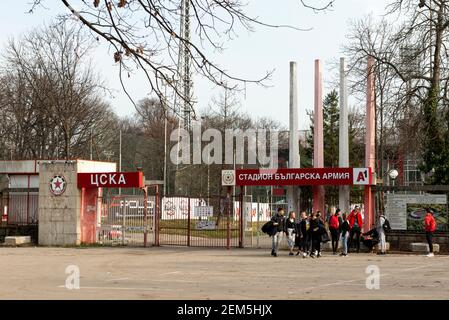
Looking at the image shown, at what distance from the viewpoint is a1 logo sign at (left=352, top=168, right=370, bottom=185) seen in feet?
95.1

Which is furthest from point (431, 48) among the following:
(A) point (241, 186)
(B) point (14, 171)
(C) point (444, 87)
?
(B) point (14, 171)

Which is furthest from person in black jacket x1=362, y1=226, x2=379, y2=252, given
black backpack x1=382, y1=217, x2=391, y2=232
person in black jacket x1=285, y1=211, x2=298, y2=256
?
person in black jacket x1=285, y1=211, x2=298, y2=256

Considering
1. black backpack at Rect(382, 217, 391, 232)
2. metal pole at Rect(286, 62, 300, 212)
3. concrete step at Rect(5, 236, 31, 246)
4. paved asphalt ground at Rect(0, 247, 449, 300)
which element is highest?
metal pole at Rect(286, 62, 300, 212)

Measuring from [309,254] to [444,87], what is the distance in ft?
42.4

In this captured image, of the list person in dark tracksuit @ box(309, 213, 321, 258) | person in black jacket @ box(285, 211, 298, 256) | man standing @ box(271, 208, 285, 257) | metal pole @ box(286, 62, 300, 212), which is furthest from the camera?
metal pole @ box(286, 62, 300, 212)

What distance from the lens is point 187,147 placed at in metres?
53.9

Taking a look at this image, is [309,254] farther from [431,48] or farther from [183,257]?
[431,48]

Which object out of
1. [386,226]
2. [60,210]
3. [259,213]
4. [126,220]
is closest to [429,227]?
[386,226]

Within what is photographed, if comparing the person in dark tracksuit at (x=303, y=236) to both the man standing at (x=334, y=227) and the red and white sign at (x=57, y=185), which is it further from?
the red and white sign at (x=57, y=185)

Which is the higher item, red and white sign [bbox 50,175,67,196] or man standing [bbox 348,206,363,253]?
red and white sign [bbox 50,175,67,196]

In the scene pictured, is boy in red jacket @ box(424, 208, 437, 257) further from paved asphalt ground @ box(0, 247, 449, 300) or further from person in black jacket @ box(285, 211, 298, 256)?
person in black jacket @ box(285, 211, 298, 256)

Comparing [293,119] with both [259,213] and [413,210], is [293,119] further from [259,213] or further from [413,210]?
[413,210]

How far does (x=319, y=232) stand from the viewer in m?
26.0

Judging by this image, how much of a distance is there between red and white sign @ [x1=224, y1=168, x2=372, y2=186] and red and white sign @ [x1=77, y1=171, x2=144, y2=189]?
461 cm
